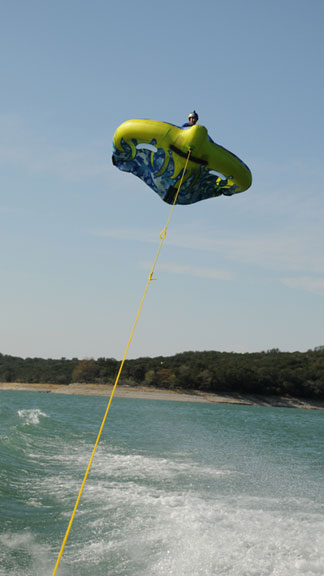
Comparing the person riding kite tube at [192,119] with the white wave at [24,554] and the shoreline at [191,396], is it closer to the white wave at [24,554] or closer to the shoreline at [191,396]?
the white wave at [24,554]

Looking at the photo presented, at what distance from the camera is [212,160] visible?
20.7ft

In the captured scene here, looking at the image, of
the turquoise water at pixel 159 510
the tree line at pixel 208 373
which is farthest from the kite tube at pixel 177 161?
the tree line at pixel 208 373

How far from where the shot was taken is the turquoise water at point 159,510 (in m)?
5.65

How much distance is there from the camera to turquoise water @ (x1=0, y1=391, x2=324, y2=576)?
5.65m

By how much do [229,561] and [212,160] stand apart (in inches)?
197

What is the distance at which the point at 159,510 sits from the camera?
791cm

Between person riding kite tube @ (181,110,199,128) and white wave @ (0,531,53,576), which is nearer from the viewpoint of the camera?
white wave @ (0,531,53,576)

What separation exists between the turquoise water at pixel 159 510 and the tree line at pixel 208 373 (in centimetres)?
4036

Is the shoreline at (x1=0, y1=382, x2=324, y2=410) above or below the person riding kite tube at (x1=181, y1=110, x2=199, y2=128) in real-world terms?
below

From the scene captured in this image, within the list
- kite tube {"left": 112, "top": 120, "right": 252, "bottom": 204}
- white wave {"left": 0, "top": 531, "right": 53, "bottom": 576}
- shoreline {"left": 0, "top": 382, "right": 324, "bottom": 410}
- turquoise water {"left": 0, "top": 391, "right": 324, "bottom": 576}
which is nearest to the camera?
white wave {"left": 0, "top": 531, "right": 53, "bottom": 576}

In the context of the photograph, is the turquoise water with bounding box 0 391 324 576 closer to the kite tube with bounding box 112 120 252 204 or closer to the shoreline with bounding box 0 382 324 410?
the kite tube with bounding box 112 120 252 204

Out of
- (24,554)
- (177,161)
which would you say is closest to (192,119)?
(177,161)

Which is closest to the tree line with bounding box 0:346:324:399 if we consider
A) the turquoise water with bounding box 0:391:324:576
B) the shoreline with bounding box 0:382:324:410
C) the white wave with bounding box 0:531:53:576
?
the shoreline with bounding box 0:382:324:410

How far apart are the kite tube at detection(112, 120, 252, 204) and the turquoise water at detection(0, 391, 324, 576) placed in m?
4.83
